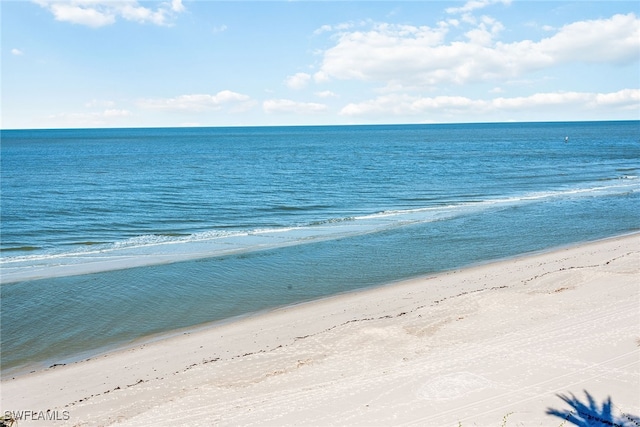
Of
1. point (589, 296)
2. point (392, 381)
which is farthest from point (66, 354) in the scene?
point (589, 296)

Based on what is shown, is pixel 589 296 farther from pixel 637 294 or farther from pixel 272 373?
pixel 272 373

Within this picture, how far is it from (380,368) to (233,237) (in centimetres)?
1563

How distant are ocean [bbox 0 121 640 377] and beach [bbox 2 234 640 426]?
168 cm

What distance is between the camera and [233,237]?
25.2 m

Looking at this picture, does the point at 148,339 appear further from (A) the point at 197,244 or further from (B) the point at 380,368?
(A) the point at 197,244

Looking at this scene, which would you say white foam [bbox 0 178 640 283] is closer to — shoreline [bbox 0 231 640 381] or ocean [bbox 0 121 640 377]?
ocean [bbox 0 121 640 377]

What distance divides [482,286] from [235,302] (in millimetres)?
8149

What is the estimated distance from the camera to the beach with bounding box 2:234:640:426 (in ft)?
30.0

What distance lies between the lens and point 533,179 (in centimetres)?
4669

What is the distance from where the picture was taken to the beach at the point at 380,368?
9.13m

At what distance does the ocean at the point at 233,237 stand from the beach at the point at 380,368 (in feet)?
5.52

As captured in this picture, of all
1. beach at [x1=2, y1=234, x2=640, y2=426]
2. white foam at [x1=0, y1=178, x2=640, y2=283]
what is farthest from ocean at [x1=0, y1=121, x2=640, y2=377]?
beach at [x1=2, y1=234, x2=640, y2=426]

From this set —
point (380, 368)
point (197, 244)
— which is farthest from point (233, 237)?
point (380, 368)

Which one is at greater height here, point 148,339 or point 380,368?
point 380,368
